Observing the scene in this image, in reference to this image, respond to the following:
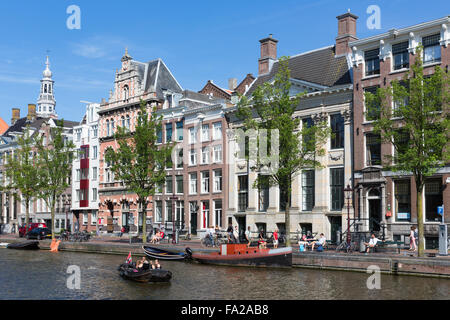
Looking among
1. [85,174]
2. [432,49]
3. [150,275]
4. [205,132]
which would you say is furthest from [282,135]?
[85,174]

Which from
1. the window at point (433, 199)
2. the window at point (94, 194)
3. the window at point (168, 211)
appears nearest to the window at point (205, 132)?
the window at point (168, 211)

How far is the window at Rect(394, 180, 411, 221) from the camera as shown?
4184cm

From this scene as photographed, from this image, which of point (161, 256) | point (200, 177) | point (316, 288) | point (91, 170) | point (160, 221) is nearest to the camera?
point (316, 288)

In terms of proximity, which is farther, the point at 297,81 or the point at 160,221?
the point at 160,221

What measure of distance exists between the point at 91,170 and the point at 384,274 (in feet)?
175

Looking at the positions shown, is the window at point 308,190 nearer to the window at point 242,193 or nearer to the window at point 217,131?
the window at point 242,193

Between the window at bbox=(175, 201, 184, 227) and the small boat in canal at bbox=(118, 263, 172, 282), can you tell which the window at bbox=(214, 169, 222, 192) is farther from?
the small boat in canal at bbox=(118, 263, 172, 282)

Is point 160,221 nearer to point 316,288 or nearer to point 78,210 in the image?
point 78,210

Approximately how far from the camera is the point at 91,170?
77.2 m

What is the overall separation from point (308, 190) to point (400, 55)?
13736mm

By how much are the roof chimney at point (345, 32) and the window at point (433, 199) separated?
588 inches

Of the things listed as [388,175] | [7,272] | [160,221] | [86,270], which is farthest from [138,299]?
[160,221]

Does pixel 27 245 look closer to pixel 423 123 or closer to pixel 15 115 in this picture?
pixel 423 123

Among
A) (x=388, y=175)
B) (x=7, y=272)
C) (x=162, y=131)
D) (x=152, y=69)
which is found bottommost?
(x=7, y=272)
